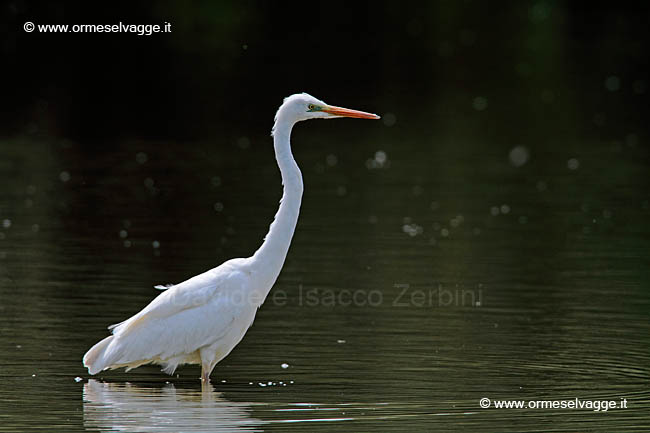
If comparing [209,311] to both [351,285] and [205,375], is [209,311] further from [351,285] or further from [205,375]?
[351,285]

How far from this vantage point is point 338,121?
28.3 m

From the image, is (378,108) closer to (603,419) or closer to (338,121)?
(338,121)

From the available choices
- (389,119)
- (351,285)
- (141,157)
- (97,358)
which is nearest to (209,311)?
(97,358)

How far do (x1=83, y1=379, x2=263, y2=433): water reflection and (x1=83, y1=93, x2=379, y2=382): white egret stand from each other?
251 mm

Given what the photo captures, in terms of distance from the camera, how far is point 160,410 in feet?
28.0

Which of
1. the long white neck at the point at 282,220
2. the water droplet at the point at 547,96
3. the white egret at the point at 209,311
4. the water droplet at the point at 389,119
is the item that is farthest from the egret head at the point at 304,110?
the water droplet at the point at 547,96

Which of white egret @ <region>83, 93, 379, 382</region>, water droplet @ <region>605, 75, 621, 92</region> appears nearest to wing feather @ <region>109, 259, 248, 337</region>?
white egret @ <region>83, 93, 379, 382</region>

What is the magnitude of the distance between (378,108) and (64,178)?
1144 cm

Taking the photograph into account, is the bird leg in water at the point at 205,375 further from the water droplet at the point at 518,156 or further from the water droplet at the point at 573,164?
the water droplet at the point at 518,156

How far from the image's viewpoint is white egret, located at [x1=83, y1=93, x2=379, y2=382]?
370 inches

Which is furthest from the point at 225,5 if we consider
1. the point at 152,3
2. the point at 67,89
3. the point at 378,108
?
the point at 378,108

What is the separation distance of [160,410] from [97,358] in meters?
1.03

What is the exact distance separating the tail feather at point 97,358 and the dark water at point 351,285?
0.52 ft

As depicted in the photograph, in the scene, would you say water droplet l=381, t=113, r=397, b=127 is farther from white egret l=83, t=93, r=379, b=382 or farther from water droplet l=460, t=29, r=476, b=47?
white egret l=83, t=93, r=379, b=382
